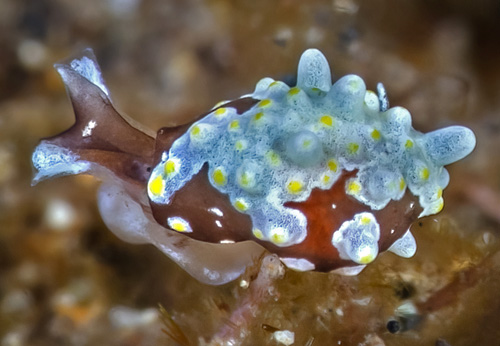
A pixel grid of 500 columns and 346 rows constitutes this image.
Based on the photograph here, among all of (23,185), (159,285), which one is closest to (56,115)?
(23,185)

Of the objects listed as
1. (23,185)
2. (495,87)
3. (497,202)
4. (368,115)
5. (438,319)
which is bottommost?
(438,319)

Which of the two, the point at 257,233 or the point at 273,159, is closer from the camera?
the point at 273,159

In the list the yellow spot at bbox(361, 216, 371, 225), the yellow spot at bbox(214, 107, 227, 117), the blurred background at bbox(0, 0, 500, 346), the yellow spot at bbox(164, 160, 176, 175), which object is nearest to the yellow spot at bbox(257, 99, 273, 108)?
the yellow spot at bbox(214, 107, 227, 117)

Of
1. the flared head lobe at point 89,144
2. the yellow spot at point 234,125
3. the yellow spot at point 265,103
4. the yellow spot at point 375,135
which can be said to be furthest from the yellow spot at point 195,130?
the yellow spot at point 375,135

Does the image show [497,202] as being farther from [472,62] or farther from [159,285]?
[159,285]

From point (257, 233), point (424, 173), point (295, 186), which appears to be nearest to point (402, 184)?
point (424, 173)

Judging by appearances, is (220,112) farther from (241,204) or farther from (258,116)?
(241,204)

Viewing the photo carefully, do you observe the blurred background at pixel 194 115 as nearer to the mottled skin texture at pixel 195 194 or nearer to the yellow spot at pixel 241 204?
the mottled skin texture at pixel 195 194
